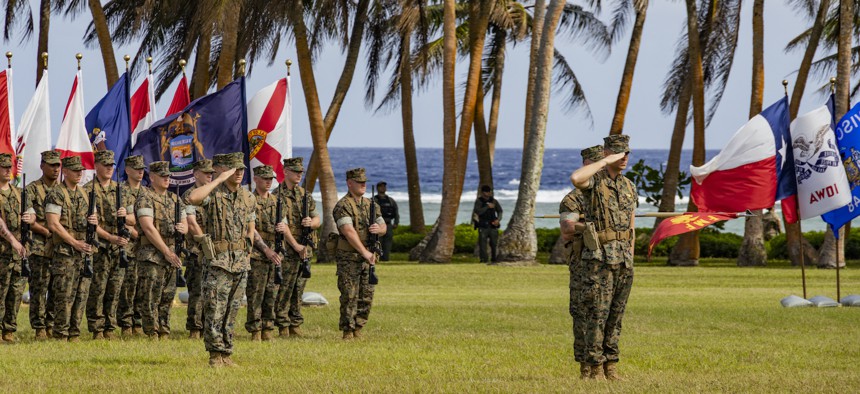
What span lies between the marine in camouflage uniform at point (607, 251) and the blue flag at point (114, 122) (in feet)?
29.1

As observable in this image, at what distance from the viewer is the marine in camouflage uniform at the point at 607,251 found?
33.8 feet

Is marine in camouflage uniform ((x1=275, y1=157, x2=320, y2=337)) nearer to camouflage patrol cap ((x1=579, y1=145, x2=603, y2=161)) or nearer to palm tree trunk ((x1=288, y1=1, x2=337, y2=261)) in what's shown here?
camouflage patrol cap ((x1=579, y1=145, x2=603, y2=161))

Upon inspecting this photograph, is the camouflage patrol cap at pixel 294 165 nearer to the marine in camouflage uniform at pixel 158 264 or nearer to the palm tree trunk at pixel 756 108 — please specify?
the marine in camouflage uniform at pixel 158 264

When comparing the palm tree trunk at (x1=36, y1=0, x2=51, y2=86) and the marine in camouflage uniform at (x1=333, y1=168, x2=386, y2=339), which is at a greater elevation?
the palm tree trunk at (x1=36, y1=0, x2=51, y2=86)

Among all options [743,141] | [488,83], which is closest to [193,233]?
[743,141]

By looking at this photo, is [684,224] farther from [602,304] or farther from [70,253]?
[70,253]

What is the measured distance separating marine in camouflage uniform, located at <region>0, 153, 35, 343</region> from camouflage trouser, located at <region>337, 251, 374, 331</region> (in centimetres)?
301

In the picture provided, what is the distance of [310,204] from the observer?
564 inches

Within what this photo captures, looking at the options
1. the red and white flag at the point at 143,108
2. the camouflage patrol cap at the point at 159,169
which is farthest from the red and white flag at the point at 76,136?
the camouflage patrol cap at the point at 159,169

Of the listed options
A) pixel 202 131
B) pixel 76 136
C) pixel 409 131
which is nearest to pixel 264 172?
pixel 202 131

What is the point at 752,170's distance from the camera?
18750mm

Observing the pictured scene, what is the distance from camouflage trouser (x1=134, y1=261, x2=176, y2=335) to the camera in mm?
13828

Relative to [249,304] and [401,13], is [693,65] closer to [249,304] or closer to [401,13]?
[401,13]

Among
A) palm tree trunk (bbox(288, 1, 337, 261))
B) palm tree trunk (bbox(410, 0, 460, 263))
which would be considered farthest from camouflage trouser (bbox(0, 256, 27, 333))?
palm tree trunk (bbox(410, 0, 460, 263))
